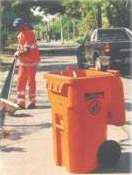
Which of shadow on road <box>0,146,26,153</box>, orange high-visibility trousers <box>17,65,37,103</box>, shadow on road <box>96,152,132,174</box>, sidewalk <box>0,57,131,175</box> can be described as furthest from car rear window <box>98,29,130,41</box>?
shadow on road <box>96,152,132,174</box>

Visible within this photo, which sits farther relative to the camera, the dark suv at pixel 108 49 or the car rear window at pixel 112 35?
the car rear window at pixel 112 35

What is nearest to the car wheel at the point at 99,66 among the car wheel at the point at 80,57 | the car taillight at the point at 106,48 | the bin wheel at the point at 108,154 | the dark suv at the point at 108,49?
the dark suv at the point at 108,49

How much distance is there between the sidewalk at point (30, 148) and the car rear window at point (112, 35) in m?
8.68

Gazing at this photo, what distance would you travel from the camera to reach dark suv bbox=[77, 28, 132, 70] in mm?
18438

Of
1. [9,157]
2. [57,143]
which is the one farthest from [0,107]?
[57,143]

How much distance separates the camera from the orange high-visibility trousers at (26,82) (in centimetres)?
1233

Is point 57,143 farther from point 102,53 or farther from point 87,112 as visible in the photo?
point 102,53

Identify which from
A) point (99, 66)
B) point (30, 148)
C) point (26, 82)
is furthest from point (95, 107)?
point (99, 66)

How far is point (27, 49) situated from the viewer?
39.7 feet

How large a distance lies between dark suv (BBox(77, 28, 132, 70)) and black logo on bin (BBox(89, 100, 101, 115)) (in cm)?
1131

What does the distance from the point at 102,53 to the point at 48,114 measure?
7.35 metres

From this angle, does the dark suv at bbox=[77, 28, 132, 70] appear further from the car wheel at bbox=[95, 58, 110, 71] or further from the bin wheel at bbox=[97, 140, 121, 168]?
the bin wheel at bbox=[97, 140, 121, 168]

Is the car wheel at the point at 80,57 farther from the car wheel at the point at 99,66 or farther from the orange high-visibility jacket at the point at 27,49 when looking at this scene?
the orange high-visibility jacket at the point at 27,49

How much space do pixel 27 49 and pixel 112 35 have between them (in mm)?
8563
